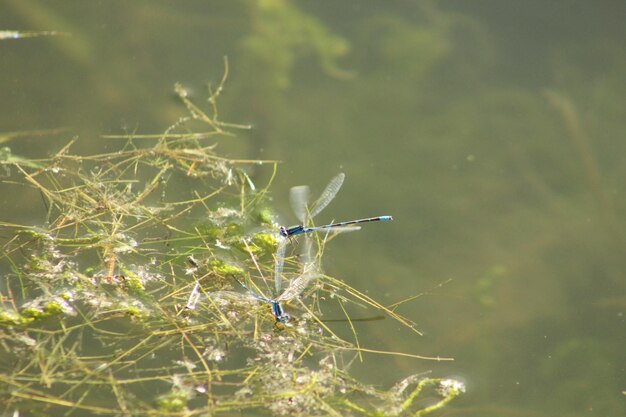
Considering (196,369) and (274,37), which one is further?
(274,37)

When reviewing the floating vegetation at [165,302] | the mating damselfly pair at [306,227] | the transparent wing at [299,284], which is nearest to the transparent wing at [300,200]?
the mating damselfly pair at [306,227]

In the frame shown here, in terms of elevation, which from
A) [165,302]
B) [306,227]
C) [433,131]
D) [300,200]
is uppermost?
[433,131]

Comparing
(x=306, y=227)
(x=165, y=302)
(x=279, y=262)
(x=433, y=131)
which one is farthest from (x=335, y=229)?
(x=165, y=302)

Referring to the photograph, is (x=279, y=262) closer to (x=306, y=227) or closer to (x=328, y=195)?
(x=306, y=227)

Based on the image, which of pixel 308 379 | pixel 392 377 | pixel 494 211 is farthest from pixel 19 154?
pixel 494 211

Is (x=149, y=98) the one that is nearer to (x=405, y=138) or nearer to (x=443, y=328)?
(x=405, y=138)

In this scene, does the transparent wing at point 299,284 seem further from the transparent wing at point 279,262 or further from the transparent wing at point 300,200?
the transparent wing at point 300,200
